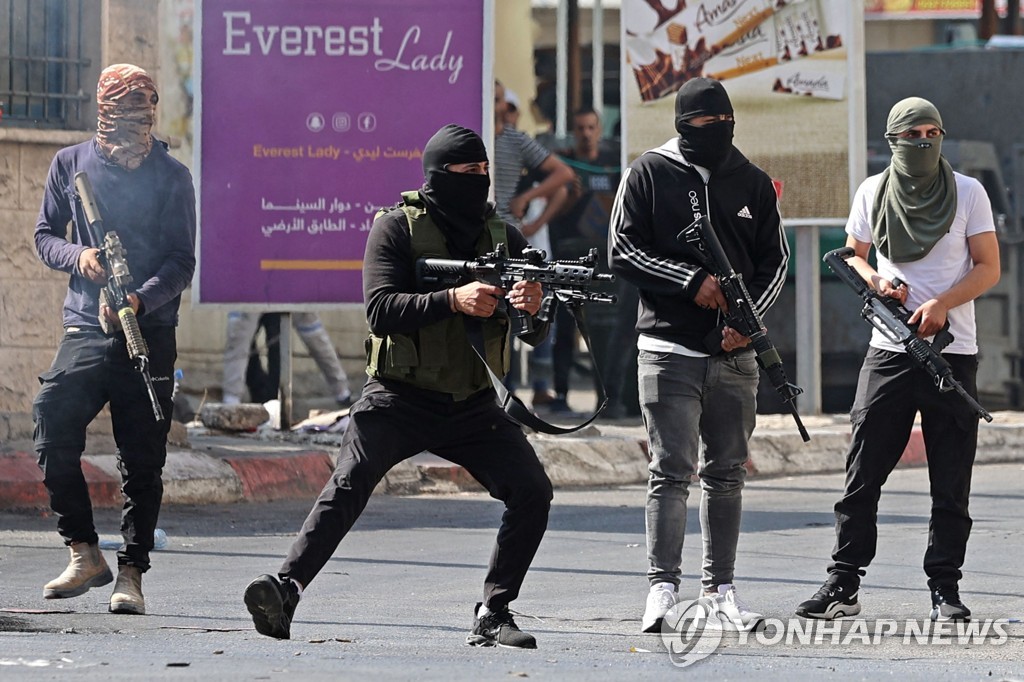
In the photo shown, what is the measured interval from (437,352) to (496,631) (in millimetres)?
812

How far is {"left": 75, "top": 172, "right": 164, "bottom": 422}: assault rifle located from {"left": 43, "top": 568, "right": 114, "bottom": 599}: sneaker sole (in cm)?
54

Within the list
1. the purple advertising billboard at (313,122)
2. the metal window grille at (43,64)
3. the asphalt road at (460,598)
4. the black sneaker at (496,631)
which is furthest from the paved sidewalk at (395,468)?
the black sneaker at (496,631)

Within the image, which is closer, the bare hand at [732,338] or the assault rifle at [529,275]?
the assault rifle at [529,275]

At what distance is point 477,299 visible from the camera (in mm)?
5148

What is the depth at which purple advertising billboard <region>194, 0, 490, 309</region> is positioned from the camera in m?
10.2

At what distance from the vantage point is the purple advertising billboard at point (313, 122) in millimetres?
10156

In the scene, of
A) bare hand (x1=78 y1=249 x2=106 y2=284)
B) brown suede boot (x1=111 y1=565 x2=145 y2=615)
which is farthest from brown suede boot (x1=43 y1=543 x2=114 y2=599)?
bare hand (x1=78 y1=249 x2=106 y2=284)

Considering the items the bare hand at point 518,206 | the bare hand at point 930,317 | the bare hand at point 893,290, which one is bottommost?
the bare hand at point 930,317

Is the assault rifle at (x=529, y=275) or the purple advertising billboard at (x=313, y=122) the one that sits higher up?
the purple advertising billboard at (x=313, y=122)

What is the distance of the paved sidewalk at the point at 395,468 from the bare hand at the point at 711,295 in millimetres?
3960

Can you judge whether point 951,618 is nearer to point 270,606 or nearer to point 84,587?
point 270,606

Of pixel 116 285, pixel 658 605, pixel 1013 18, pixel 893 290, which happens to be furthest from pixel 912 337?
pixel 1013 18

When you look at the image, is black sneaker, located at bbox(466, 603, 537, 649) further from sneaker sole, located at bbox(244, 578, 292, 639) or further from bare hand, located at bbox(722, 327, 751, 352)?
bare hand, located at bbox(722, 327, 751, 352)

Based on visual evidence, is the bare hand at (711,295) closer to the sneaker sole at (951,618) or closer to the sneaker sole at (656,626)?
the sneaker sole at (656,626)
